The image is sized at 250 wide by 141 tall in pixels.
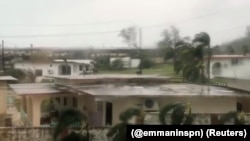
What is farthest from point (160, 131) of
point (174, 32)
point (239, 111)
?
point (174, 32)

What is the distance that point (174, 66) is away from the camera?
4719mm

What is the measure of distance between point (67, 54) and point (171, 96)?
1.37 m

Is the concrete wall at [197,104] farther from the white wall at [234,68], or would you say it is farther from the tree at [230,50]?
the tree at [230,50]

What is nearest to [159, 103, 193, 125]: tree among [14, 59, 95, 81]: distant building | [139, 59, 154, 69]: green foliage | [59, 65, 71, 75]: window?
[139, 59, 154, 69]: green foliage

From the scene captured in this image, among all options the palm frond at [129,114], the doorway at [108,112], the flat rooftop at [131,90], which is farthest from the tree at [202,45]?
the doorway at [108,112]

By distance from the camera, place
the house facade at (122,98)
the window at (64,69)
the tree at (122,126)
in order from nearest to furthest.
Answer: the tree at (122,126) → the house facade at (122,98) → the window at (64,69)

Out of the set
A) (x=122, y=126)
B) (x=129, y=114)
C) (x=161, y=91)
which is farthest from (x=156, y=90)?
(x=122, y=126)

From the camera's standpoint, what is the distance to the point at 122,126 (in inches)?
158

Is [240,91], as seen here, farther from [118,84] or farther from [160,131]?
[160,131]

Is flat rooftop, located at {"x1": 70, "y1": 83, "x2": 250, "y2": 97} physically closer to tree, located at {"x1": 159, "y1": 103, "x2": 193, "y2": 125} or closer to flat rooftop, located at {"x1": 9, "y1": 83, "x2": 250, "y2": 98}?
flat rooftop, located at {"x1": 9, "y1": 83, "x2": 250, "y2": 98}

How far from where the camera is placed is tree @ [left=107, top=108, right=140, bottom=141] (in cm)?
392

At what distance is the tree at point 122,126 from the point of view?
3.92 meters

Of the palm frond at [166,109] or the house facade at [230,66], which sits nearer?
the palm frond at [166,109]

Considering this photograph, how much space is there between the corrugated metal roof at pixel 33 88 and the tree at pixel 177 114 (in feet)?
4.71
